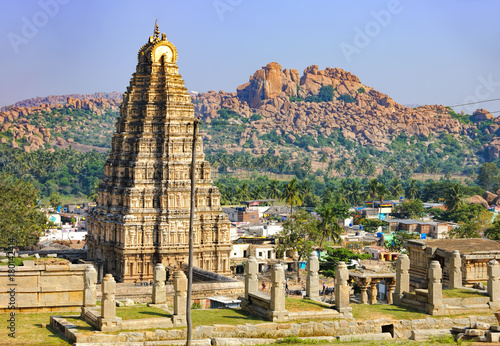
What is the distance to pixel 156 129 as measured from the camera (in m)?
A: 57.0

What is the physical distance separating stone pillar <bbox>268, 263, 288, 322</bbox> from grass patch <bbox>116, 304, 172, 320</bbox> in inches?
132

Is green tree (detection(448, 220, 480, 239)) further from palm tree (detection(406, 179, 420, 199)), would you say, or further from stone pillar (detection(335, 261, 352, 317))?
palm tree (detection(406, 179, 420, 199))

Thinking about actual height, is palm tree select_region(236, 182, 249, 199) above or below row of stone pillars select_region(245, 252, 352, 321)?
above

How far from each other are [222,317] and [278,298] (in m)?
2.05

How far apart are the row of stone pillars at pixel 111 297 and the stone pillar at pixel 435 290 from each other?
8596 mm

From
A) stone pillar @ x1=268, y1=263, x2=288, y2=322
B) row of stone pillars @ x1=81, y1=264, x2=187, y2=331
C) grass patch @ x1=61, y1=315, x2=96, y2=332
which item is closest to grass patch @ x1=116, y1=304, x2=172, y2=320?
row of stone pillars @ x1=81, y1=264, x2=187, y2=331

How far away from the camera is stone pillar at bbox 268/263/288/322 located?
2769 centimetres

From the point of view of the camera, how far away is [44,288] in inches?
1222

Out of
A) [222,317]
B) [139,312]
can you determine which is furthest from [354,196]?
[139,312]

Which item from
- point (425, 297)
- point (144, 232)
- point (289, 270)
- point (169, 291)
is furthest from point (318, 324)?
point (289, 270)

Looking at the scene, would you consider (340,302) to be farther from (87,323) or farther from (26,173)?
(26,173)

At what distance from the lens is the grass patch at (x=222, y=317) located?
90.1 feet

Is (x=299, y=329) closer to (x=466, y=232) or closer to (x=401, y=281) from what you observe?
(x=401, y=281)

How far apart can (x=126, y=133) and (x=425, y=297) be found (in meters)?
31.8
